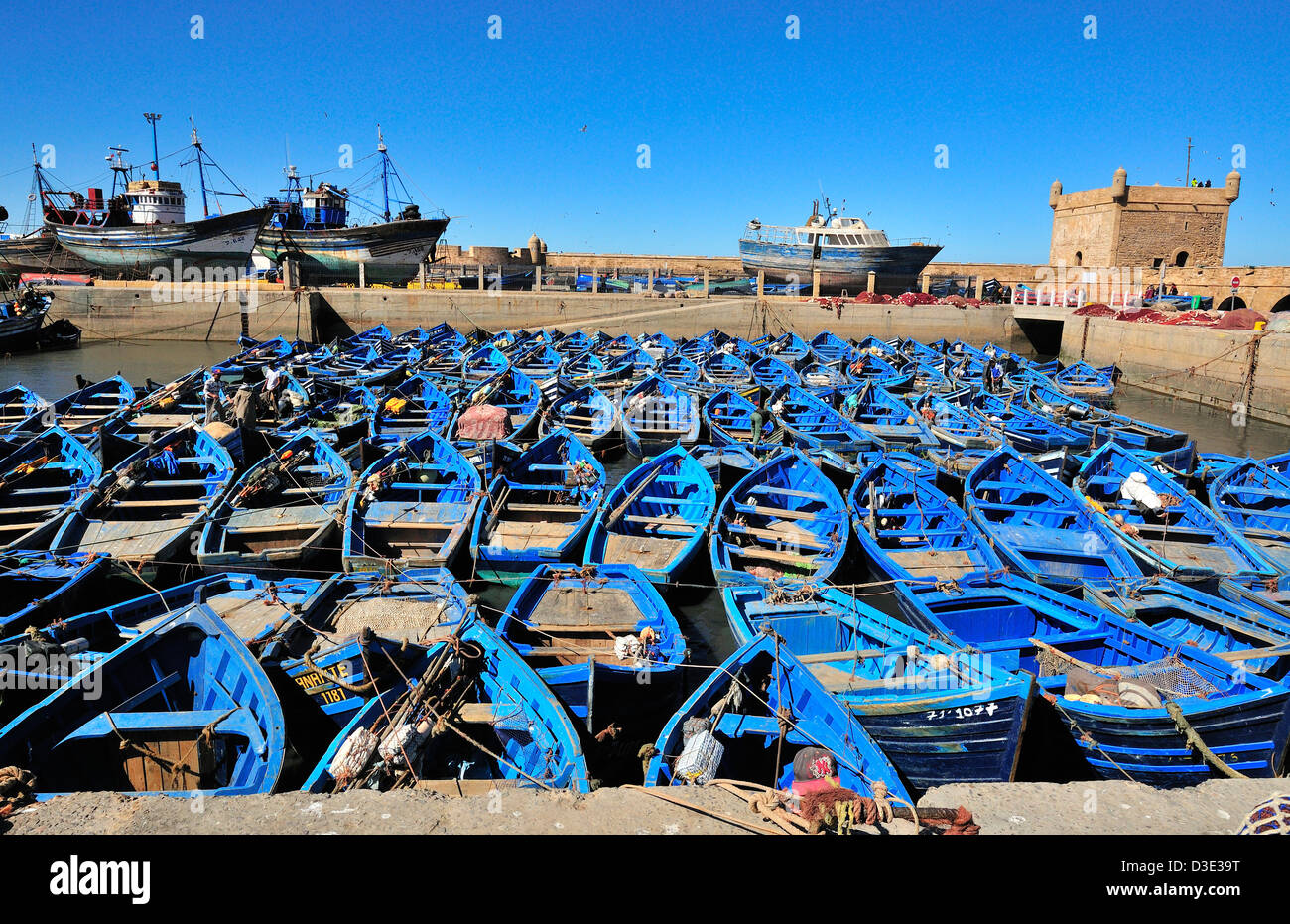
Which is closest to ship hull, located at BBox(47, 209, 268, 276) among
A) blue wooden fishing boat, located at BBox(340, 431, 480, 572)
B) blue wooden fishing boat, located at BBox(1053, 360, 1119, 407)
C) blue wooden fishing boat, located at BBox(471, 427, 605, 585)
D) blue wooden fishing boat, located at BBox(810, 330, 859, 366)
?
blue wooden fishing boat, located at BBox(810, 330, 859, 366)

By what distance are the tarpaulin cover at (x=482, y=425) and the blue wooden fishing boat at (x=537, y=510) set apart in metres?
1.89

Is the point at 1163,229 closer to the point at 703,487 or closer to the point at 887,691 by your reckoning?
the point at 703,487

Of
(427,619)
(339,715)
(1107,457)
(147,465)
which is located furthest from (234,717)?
(1107,457)

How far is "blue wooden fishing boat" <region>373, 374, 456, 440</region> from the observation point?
1875 centimetres

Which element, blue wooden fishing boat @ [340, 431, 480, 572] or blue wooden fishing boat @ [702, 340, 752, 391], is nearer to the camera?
blue wooden fishing boat @ [340, 431, 480, 572]

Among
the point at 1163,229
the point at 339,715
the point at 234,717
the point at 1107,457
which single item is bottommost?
the point at 339,715

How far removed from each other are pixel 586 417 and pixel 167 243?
49.5 meters

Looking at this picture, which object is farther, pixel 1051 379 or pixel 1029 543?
pixel 1051 379

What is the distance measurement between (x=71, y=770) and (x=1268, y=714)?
10620mm

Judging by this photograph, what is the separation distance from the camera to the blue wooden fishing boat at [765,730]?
250 inches

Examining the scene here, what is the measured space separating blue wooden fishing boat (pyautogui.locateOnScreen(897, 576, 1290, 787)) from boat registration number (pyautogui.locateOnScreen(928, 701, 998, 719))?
38.6 inches

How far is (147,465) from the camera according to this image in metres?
14.5

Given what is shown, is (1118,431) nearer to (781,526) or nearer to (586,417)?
(781,526)

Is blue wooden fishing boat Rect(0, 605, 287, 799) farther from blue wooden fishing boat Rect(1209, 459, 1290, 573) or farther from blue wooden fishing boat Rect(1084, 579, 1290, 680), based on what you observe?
blue wooden fishing boat Rect(1209, 459, 1290, 573)
